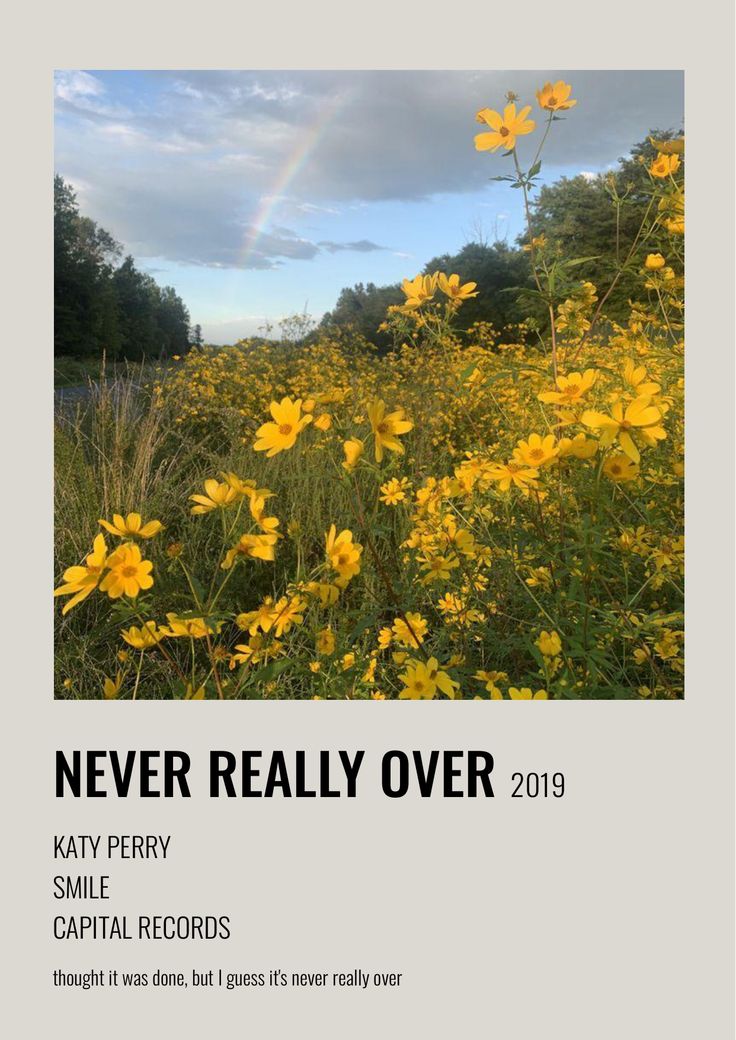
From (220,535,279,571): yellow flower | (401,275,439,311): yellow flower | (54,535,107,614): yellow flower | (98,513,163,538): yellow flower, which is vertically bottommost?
(54,535,107,614): yellow flower

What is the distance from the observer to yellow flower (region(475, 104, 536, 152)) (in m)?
1.29

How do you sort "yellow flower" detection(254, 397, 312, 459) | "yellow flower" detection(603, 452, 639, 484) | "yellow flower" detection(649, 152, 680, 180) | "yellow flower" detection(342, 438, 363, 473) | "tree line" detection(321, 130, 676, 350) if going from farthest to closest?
"tree line" detection(321, 130, 676, 350)
"yellow flower" detection(649, 152, 680, 180)
"yellow flower" detection(603, 452, 639, 484)
"yellow flower" detection(254, 397, 312, 459)
"yellow flower" detection(342, 438, 363, 473)

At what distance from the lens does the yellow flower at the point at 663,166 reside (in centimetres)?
152

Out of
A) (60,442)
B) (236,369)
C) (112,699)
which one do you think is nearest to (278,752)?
(112,699)

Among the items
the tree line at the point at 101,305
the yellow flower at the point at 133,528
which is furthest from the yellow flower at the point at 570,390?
the tree line at the point at 101,305

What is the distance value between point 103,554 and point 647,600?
4.50ft

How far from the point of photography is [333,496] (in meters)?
3.15

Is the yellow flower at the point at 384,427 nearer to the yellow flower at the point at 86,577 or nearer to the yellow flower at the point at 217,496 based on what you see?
the yellow flower at the point at 217,496

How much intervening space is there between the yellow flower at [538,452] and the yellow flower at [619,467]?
10 centimetres

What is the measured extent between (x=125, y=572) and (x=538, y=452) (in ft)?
2.30

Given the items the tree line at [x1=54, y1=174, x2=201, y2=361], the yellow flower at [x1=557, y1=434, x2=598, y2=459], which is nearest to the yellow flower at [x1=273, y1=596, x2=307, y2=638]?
the yellow flower at [x1=557, y1=434, x2=598, y2=459]

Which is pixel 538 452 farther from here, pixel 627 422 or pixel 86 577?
pixel 86 577

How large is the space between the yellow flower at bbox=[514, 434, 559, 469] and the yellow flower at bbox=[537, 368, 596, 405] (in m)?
0.07

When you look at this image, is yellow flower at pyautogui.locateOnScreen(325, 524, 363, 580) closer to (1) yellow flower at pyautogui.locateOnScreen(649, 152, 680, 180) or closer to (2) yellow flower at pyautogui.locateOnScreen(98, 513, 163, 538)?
(2) yellow flower at pyautogui.locateOnScreen(98, 513, 163, 538)
